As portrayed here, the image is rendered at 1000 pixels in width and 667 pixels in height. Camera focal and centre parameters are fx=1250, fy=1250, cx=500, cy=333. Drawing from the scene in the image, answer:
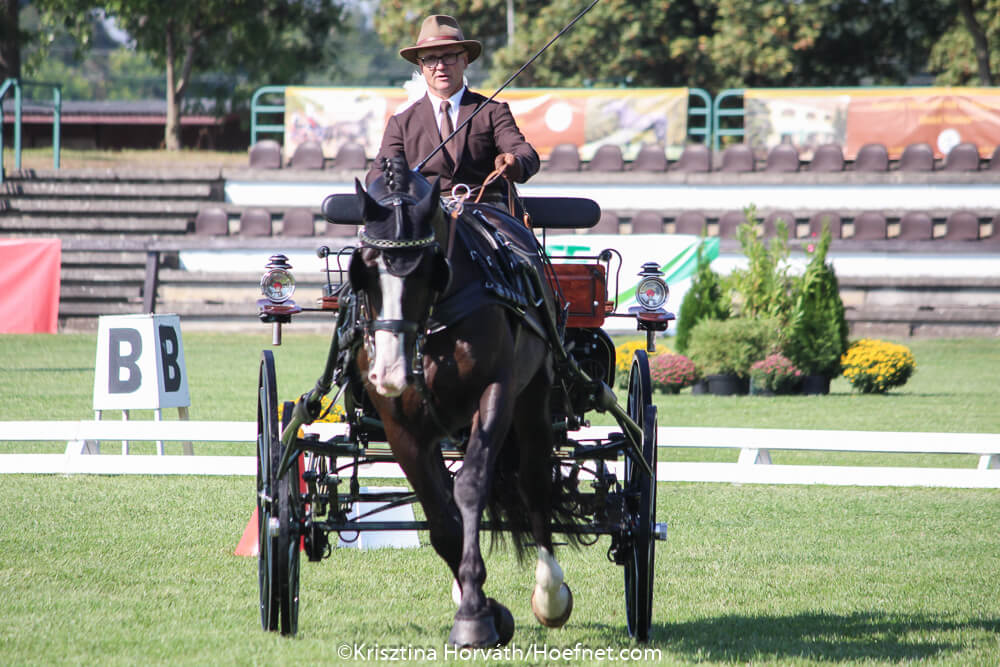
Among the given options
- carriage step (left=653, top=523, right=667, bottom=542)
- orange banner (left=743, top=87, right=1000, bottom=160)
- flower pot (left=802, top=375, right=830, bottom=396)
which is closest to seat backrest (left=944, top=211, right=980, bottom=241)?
orange banner (left=743, top=87, right=1000, bottom=160)

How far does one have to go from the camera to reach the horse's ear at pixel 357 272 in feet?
13.9

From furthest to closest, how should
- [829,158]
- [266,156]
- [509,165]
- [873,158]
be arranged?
[266,156], [829,158], [873,158], [509,165]

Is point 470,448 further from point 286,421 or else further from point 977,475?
point 977,475

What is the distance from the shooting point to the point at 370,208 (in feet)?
13.7

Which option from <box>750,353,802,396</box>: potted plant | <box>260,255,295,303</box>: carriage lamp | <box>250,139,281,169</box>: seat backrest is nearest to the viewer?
<box>260,255,295,303</box>: carriage lamp

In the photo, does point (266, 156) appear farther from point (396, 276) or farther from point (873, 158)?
point (396, 276)

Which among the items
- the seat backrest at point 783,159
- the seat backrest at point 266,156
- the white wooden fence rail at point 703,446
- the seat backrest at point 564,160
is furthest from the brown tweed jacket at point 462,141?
the seat backrest at point 266,156

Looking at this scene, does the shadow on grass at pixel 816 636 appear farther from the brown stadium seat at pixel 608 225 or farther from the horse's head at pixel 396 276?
the brown stadium seat at pixel 608 225

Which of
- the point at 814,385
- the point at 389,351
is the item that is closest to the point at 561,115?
the point at 814,385

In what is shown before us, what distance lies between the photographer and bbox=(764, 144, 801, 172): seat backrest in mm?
24484

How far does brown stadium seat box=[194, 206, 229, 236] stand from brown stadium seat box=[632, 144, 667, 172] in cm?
807

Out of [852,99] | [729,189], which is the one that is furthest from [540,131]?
[852,99]

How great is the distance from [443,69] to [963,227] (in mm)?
19220

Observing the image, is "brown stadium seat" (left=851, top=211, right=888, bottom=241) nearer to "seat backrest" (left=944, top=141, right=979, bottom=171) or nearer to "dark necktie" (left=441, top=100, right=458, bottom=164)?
"seat backrest" (left=944, top=141, right=979, bottom=171)
